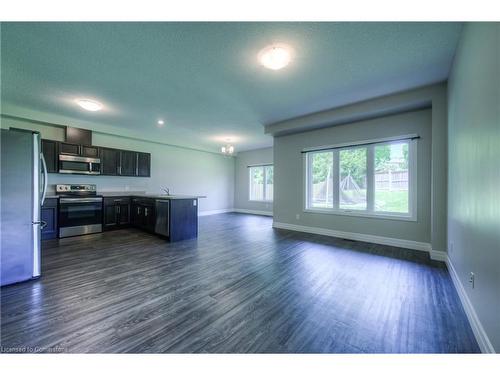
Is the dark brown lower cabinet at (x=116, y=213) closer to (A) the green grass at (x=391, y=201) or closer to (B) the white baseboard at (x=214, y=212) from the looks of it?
(B) the white baseboard at (x=214, y=212)

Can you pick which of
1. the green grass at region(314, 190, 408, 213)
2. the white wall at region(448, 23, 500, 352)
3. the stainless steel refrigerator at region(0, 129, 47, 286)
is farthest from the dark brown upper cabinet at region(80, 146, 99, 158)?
the white wall at region(448, 23, 500, 352)

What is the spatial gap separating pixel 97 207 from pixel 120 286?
3524mm

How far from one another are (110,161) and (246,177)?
5044mm

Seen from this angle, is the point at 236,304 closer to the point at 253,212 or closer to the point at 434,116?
the point at 434,116

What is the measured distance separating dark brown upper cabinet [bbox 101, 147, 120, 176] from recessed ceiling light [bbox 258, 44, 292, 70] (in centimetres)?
490

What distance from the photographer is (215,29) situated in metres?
2.02

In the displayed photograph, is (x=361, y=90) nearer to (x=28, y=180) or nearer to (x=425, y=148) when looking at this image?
(x=425, y=148)

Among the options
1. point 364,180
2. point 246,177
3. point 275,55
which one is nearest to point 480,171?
point 275,55

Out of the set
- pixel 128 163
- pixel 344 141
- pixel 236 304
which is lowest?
pixel 236 304

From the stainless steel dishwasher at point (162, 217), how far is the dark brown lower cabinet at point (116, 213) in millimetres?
1496

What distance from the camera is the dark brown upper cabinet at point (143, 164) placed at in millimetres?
6000

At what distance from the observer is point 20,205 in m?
2.33

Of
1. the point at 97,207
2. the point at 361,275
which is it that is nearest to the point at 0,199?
the point at 97,207
